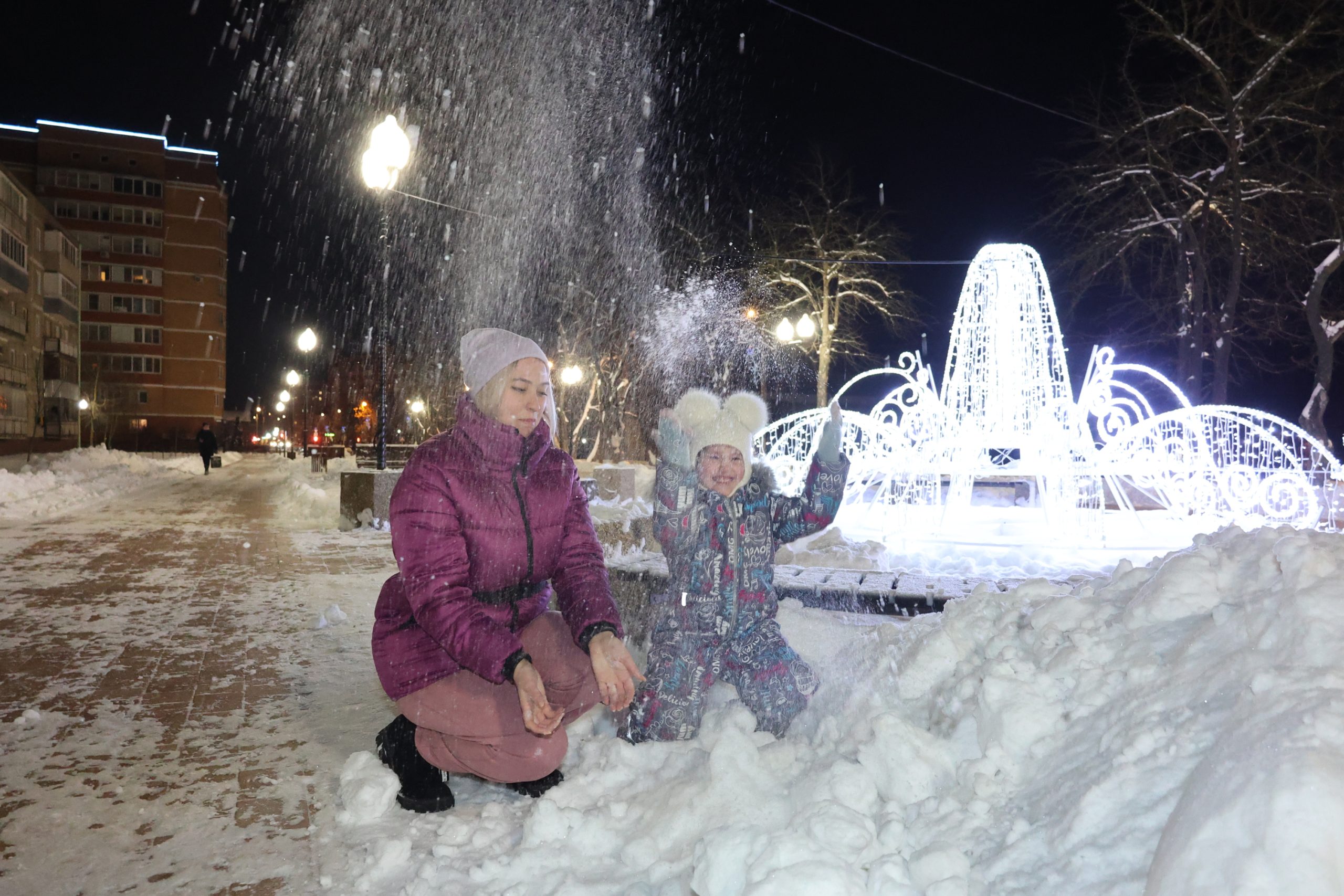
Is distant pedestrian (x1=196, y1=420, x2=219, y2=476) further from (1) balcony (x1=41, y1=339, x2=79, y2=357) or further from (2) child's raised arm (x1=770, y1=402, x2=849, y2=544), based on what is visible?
(2) child's raised arm (x1=770, y1=402, x2=849, y2=544)

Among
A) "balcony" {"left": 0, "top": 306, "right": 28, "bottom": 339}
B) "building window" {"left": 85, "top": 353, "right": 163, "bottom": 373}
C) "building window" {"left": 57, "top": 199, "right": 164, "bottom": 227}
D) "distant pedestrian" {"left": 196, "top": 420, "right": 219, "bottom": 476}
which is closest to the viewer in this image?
"distant pedestrian" {"left": 196, "top": 420, "right": 219, "bottom": 476}

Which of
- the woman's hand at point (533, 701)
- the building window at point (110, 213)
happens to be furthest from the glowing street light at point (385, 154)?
the building window at point (110, 213)

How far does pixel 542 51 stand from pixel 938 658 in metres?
17.0

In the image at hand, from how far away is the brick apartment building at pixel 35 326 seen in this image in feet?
114

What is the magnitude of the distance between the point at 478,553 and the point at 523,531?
19 cm

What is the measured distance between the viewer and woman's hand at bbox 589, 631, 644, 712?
293 centimetres

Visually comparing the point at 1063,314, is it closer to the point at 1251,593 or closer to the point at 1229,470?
the point at 1229,470

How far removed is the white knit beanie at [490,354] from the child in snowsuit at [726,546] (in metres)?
0.65

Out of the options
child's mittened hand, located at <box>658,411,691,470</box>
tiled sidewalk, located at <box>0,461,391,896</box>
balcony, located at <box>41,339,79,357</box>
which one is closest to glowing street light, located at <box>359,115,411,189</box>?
tiled sidewalk, located at <box>0,461,391,896</box>

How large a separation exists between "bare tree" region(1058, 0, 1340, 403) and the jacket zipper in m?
19.3

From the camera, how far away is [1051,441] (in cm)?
915

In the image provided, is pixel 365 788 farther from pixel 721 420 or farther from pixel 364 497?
pixel 364 497

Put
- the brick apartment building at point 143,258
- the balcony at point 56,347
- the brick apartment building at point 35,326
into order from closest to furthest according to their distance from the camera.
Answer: the brick apartment building at point 35,326, the balcony at point 56,347, the brick apartment building at point 143,258

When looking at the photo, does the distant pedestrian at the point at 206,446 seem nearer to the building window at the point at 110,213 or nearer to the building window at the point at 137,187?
the building window at the point at 110,213
